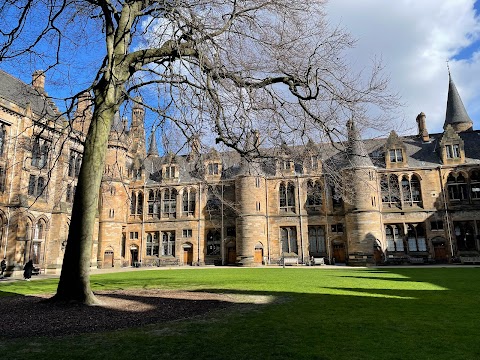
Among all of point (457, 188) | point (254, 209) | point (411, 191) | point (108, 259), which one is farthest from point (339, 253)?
point (108, 259)

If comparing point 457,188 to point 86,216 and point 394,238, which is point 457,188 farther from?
point 86,216

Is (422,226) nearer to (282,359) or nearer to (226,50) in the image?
(226,50)

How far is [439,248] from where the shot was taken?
32469mm

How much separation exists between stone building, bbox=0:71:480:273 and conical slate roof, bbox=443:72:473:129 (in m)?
0.12

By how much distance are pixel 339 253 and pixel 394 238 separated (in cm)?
528

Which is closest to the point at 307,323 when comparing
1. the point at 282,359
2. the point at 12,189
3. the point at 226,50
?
the point at 282,359

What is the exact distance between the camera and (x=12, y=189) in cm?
2667

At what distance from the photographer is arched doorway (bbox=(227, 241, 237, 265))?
37.7 m

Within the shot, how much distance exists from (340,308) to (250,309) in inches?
85.8

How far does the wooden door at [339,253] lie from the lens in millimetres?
34688

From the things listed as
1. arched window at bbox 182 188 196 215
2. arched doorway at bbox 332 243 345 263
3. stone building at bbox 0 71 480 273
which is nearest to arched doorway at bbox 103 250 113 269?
stone building at bbox 0 71 480 273

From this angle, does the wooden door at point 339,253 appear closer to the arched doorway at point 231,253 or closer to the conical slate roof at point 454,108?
the arched doorway at point 231,253

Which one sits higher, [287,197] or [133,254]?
[287,197]

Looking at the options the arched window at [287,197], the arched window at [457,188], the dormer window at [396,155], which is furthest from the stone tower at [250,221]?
the arched window at [457,188]
